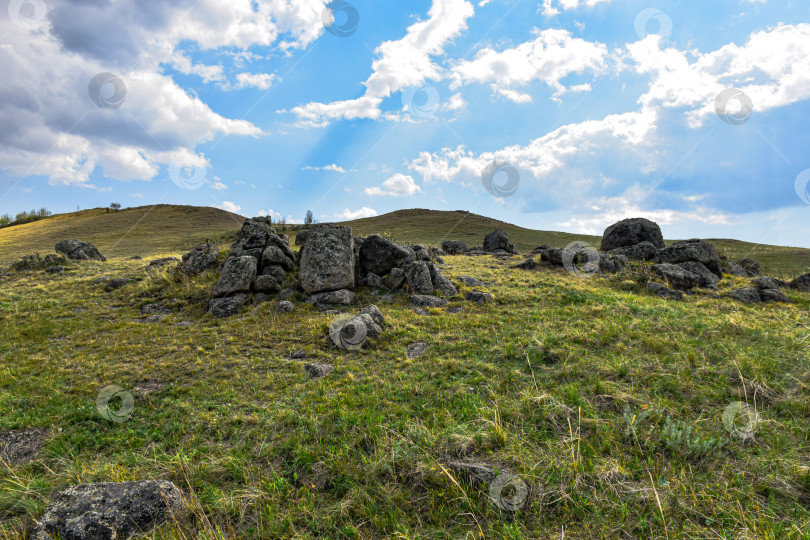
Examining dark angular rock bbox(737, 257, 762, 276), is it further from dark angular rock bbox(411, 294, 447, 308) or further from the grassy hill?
dark angular rock bbox(411, 294, 447, 308)

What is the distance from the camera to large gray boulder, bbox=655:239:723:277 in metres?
21.0

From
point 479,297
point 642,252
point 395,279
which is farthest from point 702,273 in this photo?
point 395,279

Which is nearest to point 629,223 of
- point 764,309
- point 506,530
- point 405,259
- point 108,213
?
point 764,309

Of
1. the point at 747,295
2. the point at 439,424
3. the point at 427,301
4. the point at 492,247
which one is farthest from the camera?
the point at 492,247

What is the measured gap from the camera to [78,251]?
33.1m

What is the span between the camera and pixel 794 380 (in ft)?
20.3

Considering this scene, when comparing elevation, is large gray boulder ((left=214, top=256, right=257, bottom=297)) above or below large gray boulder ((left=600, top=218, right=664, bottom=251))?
below

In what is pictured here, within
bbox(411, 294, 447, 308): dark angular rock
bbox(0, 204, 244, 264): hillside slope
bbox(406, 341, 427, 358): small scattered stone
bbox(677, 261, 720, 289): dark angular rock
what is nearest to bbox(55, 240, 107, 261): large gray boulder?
bbox(0, 204, 244, 264): hillside slope

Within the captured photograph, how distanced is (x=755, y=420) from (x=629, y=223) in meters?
31.3

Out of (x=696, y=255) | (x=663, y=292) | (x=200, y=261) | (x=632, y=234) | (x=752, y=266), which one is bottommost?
(x=663, y=292)

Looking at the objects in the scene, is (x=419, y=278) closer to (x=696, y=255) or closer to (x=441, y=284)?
(x=441, y=284)

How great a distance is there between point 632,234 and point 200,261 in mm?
35086

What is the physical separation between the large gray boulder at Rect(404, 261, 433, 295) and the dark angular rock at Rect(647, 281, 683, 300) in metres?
11.0

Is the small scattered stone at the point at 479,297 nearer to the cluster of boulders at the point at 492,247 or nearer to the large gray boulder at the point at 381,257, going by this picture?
the large gray boulder at the point at 381,257
